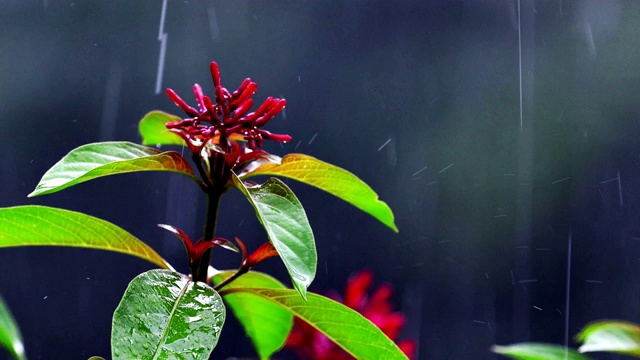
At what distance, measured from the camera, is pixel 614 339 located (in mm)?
553

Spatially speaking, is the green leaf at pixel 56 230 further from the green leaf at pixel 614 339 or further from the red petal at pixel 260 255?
the green leaf at pixel 614 339

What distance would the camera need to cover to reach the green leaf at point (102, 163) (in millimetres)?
412

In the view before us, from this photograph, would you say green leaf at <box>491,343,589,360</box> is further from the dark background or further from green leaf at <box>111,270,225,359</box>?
the dark background

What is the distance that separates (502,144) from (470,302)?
983 mm

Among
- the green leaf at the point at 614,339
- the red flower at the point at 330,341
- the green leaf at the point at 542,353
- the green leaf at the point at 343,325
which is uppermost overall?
the green leaf at the point at 343,325

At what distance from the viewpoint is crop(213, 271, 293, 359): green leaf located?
1.89 ft

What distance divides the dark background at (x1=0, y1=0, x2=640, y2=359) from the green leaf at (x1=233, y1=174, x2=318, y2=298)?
267 cm

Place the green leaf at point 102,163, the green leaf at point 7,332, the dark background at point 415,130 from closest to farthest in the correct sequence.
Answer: the green leaf at point 7,332 < the green leaf at point 102,163 < the dark background at point 415,130

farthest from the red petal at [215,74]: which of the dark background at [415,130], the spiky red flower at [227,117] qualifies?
the dark background at [415,130]

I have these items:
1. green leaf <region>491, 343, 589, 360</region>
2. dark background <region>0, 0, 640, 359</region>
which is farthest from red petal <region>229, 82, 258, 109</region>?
dark background <region>0, 0, 640, 359</region>

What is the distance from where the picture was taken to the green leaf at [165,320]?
1.18 feet

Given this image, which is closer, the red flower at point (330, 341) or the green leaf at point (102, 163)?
the green leaf at point (102, 163)

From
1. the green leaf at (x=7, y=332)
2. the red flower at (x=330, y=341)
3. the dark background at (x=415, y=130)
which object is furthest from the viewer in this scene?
the dark background at (x=415, y=130)

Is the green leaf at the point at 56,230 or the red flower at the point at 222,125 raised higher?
the red flower at the point at 222,125
